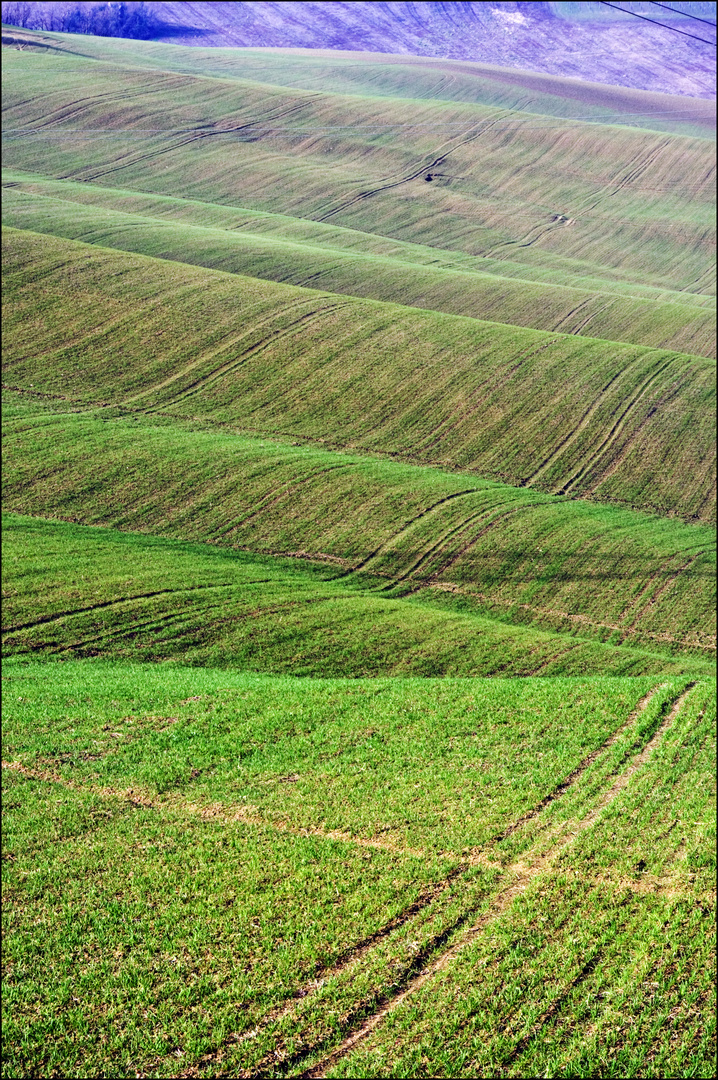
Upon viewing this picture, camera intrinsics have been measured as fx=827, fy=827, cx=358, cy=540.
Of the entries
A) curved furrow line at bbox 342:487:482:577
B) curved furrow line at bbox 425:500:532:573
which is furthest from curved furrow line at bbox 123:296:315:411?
curved furrow line at bbox 425:500:532:573

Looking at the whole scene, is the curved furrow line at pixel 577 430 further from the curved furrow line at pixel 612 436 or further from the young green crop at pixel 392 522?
the young green crop at pixel 392 522

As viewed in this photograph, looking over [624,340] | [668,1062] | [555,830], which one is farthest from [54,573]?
[624,340]

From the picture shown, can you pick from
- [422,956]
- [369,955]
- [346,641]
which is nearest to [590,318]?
[346,641]

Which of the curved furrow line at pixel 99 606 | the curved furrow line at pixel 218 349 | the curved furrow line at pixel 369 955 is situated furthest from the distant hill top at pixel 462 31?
the curved furrow line at pixel 369 955

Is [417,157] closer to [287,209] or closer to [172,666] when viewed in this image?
[287,209]

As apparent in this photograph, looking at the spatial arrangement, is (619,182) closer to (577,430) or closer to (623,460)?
(577,430)

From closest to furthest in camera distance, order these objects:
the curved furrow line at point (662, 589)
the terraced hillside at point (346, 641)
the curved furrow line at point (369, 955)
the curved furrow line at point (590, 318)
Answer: the curved furrow line at point (369, 955)
the terraced hillside at point (346, 641)
the curved furrow line at point (662, 589)
the curved furrow line at point (590, 318)
